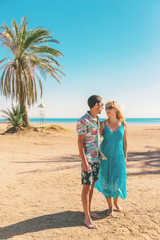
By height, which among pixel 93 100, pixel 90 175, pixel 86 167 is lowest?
pixel 90 175

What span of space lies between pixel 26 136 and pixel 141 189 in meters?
9.95

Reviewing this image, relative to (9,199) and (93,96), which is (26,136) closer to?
(9,199)

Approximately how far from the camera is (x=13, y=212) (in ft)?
9.95

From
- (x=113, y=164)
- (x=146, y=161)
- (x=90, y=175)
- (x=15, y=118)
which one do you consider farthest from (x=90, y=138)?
(x=15, y=118)

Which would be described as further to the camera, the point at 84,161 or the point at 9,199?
the point at 9,199

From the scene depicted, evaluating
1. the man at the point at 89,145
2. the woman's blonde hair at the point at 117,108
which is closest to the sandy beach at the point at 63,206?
the man at the point at 89,145

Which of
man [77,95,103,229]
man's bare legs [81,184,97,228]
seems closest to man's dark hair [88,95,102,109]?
man [77,95,103,229]

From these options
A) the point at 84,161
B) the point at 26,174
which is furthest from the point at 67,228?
the point at 26,174

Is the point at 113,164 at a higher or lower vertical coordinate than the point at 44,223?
higher

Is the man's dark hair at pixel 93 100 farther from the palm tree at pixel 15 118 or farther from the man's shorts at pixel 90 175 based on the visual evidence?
the palm tree at pixel 15 118

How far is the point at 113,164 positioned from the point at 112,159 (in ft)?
0.25

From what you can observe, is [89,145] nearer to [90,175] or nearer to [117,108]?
[90,175]

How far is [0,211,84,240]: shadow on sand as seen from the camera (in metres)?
2.51

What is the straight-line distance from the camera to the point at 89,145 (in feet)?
8.56
